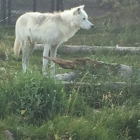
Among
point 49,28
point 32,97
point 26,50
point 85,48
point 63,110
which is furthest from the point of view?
point 85,48

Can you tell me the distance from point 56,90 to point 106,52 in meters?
5.62

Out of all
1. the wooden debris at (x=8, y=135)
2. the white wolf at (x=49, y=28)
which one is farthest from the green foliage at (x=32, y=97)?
the white wolf at (x=49, y=28)

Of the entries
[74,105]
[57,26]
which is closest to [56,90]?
[74,105]

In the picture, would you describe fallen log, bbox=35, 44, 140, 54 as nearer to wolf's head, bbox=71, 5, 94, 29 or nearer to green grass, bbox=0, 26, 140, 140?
wolf's head, bbox=71, 5, 94, 29

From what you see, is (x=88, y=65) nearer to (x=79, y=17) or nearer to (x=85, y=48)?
(x=79, y=17)

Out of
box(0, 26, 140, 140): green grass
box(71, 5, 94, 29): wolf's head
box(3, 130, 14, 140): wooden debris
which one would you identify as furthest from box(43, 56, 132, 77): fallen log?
box(71, 5, 94, 29): wolf's head

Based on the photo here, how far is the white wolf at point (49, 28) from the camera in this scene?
28.9 feet

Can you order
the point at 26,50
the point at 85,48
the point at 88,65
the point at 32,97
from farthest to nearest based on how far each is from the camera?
the point at 85,48 < the point at 26,50 < the point at 88,65 < the point at 32,97

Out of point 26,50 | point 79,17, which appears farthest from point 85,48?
point 26,50

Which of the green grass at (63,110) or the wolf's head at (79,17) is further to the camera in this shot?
the wolf's head at (79,17)

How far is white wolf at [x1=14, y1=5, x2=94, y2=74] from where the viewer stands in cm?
882

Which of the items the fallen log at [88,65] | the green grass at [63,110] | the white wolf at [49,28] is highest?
the white wolf at [49,28]

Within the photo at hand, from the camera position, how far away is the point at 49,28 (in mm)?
8789

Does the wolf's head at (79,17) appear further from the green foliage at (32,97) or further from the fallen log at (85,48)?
the green foliage at (32,97)
